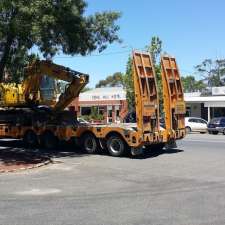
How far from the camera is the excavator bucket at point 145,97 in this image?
1956cm

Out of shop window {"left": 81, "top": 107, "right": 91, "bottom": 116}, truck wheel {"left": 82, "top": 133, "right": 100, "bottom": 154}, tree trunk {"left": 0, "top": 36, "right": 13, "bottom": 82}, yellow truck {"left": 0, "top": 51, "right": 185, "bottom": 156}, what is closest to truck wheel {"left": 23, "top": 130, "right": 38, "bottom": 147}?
yellow truck {"left": 0, "top": 51, "right": 185, "bottom": 156}

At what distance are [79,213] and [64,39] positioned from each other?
432 inches

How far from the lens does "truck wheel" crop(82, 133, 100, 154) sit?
21.3m

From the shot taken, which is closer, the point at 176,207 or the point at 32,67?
the point at 176,207

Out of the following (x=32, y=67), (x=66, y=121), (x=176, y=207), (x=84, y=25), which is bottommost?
(x=176, y=207)

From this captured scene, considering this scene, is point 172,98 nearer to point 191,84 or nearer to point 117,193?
point 117,193

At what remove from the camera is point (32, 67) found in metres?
21.6

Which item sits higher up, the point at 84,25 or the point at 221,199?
the point at 84,25

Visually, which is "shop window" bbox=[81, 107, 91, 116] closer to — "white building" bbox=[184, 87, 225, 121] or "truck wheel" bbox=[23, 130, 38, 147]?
"white building" bbox=[184, 87, 225, 121]

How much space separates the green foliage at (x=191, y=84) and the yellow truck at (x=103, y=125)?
8718 centimetres

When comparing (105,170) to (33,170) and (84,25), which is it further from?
(84,25)

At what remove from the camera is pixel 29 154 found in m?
20.6

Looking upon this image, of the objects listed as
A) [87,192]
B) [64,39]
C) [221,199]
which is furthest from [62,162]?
[221,199]

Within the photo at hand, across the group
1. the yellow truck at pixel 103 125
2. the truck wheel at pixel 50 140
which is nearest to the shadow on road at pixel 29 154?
the truck wheel at pixel 50 140
